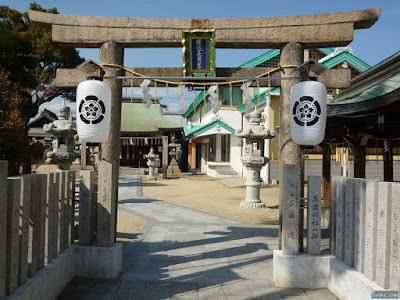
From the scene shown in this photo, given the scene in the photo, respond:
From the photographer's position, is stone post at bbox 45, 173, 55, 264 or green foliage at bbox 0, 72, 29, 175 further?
green foliage at bbox 0, 72, 29, 175

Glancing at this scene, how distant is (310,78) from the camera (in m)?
5.02

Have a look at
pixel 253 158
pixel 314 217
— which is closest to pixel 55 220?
pixel 314 217

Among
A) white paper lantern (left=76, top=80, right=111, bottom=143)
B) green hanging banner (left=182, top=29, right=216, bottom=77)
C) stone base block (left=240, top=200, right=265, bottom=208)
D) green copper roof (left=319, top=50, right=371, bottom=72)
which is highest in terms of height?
green copper roof (left=319, top=50, right=371, bottom=72)

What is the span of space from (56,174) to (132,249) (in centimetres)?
274

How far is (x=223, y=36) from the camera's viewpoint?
577cm

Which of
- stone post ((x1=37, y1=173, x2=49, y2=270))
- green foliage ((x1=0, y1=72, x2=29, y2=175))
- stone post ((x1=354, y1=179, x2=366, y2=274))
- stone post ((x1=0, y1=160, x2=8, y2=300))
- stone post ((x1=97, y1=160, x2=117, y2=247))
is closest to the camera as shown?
stone post ((x1=0, y1=160, x2=8, y2=300))

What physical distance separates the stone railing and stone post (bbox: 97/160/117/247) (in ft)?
11.8

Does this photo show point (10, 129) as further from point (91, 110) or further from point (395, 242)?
point (395, 242)

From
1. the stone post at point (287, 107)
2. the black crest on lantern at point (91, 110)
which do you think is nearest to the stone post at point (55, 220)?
the black crest on lantern at point (91, 110)

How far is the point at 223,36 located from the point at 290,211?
3.33 metres

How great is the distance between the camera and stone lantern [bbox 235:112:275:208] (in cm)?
1220

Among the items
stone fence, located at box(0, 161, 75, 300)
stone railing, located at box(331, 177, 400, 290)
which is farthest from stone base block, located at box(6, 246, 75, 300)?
stone railing, located at box(331, 177, 400, 290)

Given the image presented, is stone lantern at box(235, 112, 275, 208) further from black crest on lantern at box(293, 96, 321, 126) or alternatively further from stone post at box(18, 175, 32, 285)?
stone post at box(18, 175, 32, 285)

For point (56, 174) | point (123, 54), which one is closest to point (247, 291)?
point (56, 174)
